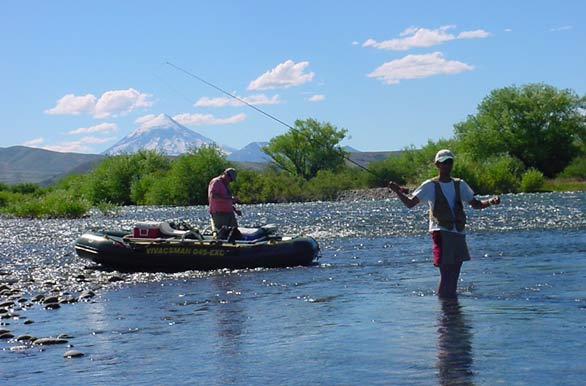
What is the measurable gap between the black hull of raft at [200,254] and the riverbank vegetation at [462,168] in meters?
49.2

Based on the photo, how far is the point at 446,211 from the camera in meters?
9.78

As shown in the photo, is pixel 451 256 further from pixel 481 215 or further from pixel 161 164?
pixel 161 164

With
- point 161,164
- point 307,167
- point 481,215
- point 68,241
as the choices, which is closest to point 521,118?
point 307,167

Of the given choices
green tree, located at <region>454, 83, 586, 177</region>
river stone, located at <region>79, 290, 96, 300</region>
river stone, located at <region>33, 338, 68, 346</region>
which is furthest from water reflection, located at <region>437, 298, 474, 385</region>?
green tree, located at <region>454, 83, 586, 177</region>

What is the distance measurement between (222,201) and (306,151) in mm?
68654

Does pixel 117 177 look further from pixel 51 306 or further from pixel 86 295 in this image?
pixel 51 306

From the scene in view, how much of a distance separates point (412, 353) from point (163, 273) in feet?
32.8

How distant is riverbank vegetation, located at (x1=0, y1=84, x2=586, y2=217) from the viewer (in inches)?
2701

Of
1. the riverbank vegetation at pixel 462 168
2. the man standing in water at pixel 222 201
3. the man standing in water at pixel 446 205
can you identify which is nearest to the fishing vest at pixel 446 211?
the man standing in water at pixel 446 205

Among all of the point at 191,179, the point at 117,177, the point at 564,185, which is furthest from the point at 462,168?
the point at 117,177

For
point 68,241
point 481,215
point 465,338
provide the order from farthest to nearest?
1. point 481,215
2. point 68,241
3. point 465,338

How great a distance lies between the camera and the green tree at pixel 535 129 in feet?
243

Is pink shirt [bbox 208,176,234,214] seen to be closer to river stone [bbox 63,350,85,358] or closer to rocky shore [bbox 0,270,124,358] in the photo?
rocky shore [bbox 0,270,124,358]

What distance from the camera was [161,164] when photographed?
83938 millimetres
